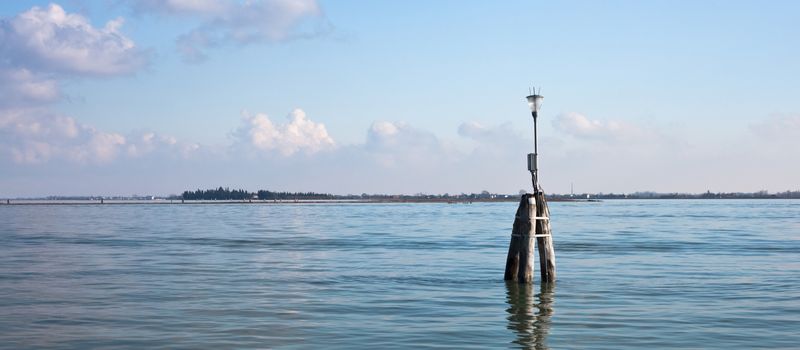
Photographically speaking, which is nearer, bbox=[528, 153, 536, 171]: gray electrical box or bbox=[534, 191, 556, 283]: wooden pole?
bbox=[534, 191, 556, 283]: wooden pole

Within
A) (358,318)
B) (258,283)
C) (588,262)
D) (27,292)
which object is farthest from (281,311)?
(588,262)

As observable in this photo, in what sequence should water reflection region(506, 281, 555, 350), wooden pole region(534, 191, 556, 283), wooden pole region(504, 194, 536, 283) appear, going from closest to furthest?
water reflection region(506, 281, 555, 350) → wooden pole region(504, 194, 536, 283) → wooden pole region(534, 191, 556, 283)

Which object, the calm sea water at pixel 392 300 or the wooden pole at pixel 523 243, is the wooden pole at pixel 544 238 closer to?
the wooden pole at pixel 523 243

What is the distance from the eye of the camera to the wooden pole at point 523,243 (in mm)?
23922

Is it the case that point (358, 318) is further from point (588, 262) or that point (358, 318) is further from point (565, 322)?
point (588, 262)

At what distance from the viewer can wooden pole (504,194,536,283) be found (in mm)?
23922

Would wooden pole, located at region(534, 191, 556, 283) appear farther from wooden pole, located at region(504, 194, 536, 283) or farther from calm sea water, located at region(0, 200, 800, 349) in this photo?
calm sea water, located at region(0, 200, 800, 349)

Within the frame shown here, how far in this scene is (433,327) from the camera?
17688mm

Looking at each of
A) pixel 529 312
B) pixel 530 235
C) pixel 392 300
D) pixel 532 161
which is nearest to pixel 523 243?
pixel 530 235

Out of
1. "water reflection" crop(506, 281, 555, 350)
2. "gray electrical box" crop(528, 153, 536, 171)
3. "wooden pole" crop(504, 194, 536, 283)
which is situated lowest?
"water reflection" crop(506, 281, 555, 350)

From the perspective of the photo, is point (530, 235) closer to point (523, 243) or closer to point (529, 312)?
point (523, 243)

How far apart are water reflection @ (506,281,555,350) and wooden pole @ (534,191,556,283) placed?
36cm

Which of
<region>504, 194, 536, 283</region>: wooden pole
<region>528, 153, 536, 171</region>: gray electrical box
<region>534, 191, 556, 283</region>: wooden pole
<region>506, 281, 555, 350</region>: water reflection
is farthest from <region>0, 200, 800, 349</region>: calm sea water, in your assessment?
<region>528, 153, 536, 171</region>: gray electrical box

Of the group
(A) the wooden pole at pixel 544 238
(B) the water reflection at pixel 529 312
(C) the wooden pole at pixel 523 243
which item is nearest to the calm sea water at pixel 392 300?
(B) the water reflection at pixel 529 312
